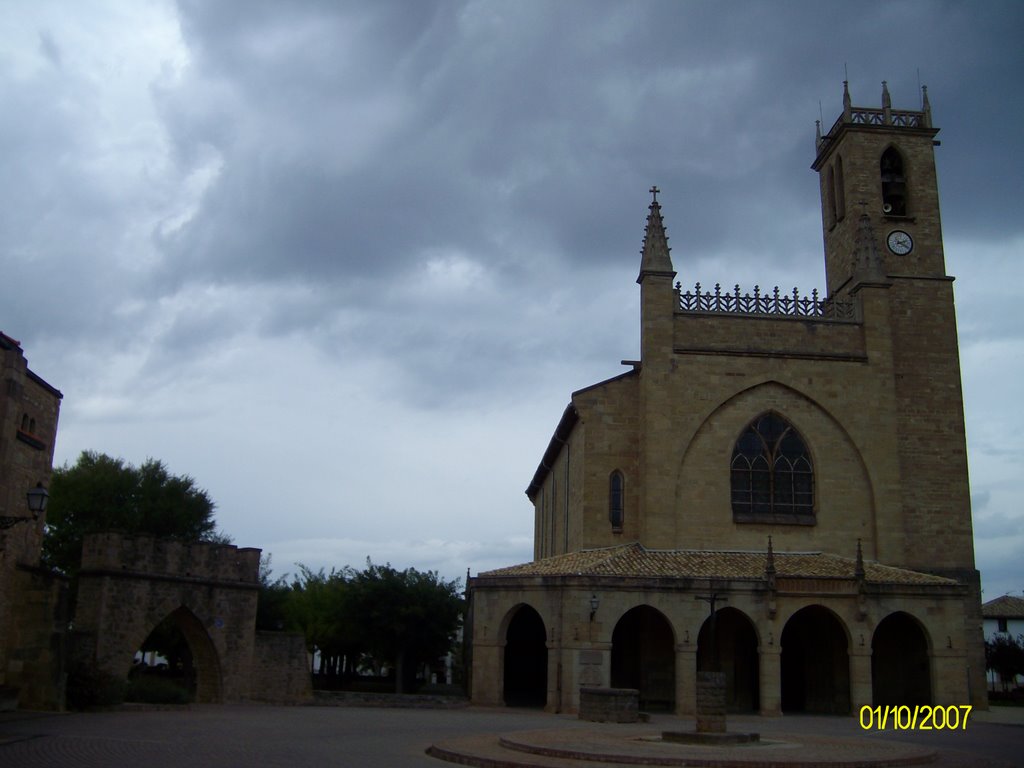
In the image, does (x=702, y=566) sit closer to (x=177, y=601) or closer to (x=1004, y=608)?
(x=177, y=601)

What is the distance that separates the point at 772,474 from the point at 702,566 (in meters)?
5.09

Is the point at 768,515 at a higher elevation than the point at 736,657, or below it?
higher

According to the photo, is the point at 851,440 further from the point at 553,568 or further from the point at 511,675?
the point at 511,675

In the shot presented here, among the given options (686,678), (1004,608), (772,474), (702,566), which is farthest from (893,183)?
(1004,608)

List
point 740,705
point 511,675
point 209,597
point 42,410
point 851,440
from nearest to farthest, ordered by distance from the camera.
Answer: point 42,410
point 209,597
point 740,705
point 851,440
point 511,675

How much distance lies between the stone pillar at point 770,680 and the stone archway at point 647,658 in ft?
9.33

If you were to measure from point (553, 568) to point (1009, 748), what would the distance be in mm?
14799

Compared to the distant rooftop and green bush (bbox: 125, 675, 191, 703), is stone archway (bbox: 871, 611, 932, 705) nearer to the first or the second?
green bush (bbox: 125, 675, 191, 703)

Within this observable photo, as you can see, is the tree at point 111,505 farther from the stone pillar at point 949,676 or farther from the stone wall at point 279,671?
the stone pillar at point 949,676

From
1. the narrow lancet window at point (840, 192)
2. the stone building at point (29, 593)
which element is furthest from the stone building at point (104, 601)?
the narrow lancet window at point (840, 192)

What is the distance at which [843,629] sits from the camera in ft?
104

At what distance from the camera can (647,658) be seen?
32562 mm

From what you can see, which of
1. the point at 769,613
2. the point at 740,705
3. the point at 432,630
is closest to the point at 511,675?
the point at 432,630
